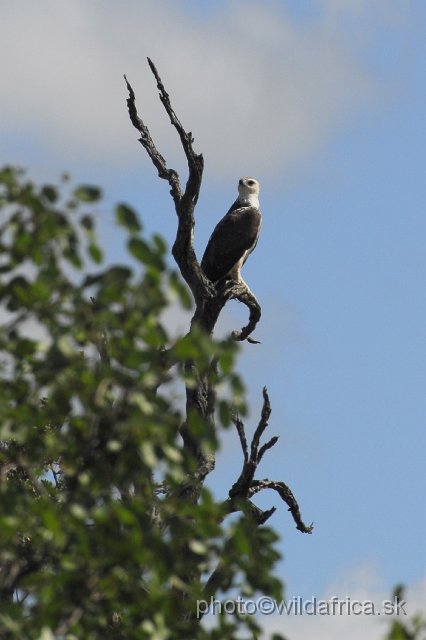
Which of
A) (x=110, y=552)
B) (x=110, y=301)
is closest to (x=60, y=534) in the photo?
(x=110, y=552)

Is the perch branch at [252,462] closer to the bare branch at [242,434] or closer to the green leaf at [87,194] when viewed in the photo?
the bare branch at [242,434]

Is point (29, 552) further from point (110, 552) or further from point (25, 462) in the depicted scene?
point (110, 552)

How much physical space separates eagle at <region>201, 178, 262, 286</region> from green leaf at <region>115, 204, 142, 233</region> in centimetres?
994

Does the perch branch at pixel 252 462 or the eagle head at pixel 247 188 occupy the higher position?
the eagle head at pixel 247 188

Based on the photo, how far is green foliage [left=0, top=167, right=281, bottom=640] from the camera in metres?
4.66

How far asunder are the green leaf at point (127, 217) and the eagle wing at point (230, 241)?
1065 cm

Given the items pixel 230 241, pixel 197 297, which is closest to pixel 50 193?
pixel 197 297

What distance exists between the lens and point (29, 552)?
22.4ft

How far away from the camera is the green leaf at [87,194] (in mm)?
Result: 4938

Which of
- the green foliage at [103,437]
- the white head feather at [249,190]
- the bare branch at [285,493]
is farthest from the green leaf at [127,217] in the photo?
the white head feather at [249,190]

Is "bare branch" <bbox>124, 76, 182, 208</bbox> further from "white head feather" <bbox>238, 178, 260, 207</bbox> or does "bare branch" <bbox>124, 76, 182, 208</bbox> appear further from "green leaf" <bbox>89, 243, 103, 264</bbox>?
"green leaf" <bbox>89, 243, 103, 264</bbox>

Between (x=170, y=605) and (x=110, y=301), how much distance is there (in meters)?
1.34

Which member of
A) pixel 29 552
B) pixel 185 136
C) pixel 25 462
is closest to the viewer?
pixel 25 462

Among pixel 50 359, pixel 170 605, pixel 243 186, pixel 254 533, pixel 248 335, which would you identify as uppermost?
pixel 243 186
